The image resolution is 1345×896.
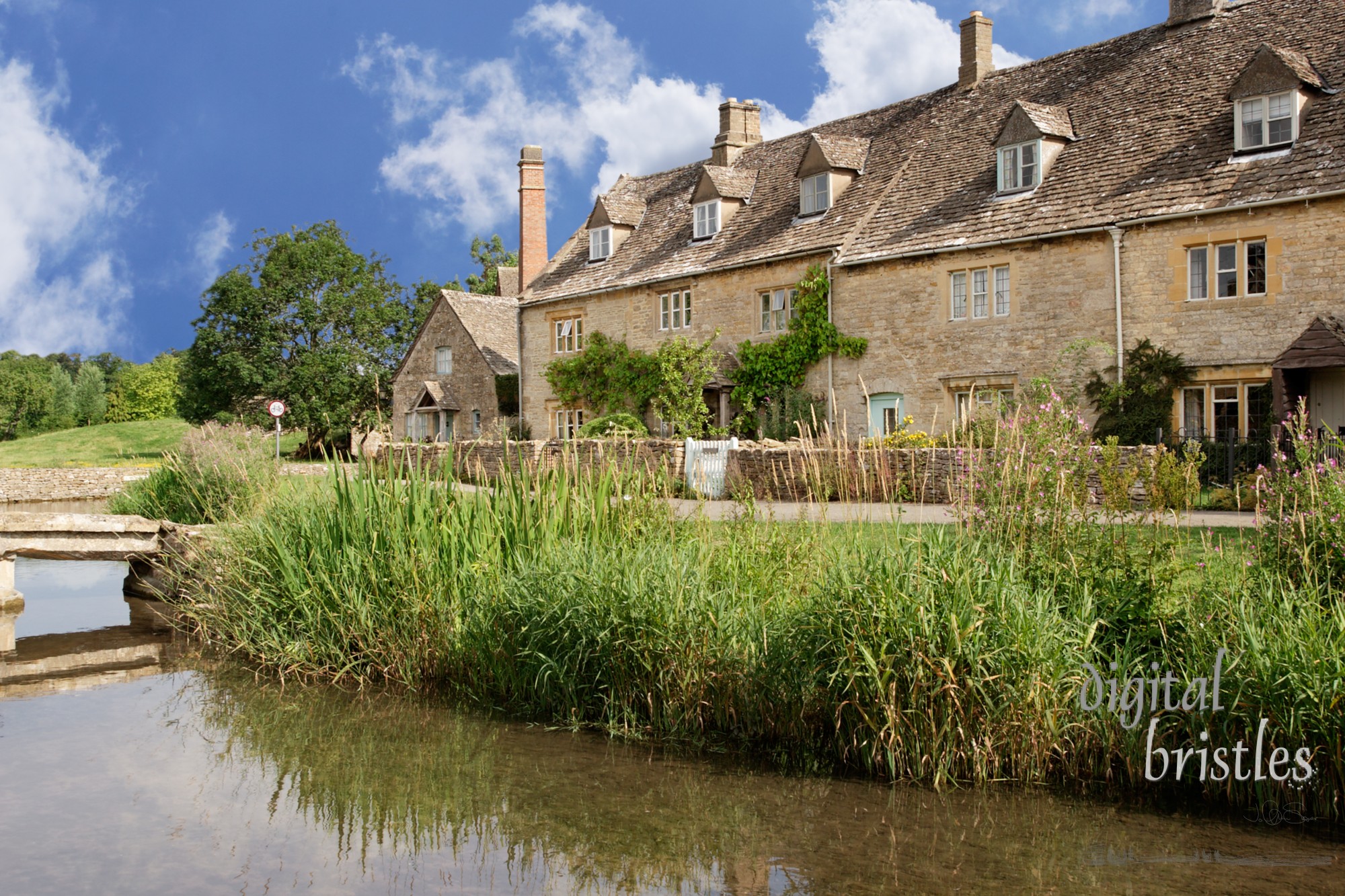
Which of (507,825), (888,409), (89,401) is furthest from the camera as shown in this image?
(89,401)

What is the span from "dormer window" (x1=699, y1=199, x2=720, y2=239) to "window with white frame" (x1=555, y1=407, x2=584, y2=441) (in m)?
6.69

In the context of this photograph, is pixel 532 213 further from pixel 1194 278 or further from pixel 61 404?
pixel 61 404

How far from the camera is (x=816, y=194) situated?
28344 mm

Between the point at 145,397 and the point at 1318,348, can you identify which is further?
the point at 145,397

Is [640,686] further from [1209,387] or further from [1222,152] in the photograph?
[1222,152]

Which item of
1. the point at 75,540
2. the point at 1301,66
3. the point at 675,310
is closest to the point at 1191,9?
the point at 1301,66

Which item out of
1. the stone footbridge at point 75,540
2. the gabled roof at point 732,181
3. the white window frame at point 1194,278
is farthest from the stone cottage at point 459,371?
the stone footbridge at point 75,540

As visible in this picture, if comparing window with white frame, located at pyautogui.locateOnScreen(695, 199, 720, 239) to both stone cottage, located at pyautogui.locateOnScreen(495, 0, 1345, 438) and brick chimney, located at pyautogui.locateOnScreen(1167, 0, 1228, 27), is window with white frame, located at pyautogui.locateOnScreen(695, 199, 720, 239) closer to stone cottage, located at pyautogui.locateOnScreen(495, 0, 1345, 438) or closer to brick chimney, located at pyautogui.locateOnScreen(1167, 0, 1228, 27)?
stone cottage, located at pyautogui.locateOnScreen(495, 0, 1345, 438)

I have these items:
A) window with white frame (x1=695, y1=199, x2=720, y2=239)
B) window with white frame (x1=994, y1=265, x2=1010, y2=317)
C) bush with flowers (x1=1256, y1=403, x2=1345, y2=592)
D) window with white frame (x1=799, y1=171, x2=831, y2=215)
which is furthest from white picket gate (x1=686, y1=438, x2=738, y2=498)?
bush with flowers (x1=1256, y1=403, x2=1345, y2=592)

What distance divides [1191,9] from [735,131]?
45.3ft

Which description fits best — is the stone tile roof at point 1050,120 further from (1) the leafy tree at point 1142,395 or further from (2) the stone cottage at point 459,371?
(2) the stone cottage at point 459,371

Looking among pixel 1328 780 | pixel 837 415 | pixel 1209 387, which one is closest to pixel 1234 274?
pixel 1209 387

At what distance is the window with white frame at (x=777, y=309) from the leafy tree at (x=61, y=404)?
66.2 m

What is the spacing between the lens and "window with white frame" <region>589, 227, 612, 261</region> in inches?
1363
